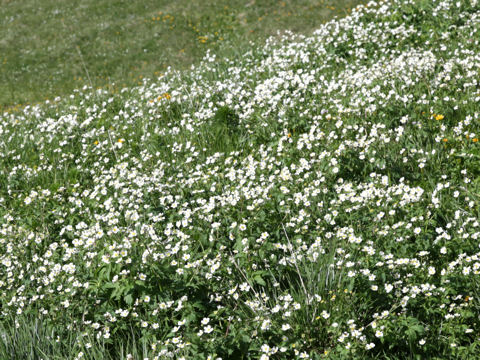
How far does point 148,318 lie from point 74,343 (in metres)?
0.63

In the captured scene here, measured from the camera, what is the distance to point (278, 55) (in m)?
9.58

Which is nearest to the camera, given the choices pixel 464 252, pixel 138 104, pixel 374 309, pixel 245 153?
pixel 374 309

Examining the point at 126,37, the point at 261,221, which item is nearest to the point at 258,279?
the point at 261,221

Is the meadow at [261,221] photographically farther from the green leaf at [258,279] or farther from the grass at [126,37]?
the grass at [126,37]

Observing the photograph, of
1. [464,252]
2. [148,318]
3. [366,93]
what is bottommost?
[464,252]

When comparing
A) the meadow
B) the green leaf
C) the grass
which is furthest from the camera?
the grass

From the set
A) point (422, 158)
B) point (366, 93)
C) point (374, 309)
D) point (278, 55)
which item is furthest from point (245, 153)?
point (278, 55)

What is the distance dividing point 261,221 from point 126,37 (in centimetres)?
1695

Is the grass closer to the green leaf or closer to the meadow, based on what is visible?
the meadow

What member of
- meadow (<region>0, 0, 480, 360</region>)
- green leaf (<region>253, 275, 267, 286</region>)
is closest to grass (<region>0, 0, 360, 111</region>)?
meadow (<region>0, 0, 480, 360</region>)

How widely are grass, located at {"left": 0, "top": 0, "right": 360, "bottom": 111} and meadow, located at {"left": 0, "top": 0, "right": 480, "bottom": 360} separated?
7499 millimetres

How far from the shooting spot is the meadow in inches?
145

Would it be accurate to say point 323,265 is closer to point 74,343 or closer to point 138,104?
point 74,343

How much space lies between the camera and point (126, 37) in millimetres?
19578
